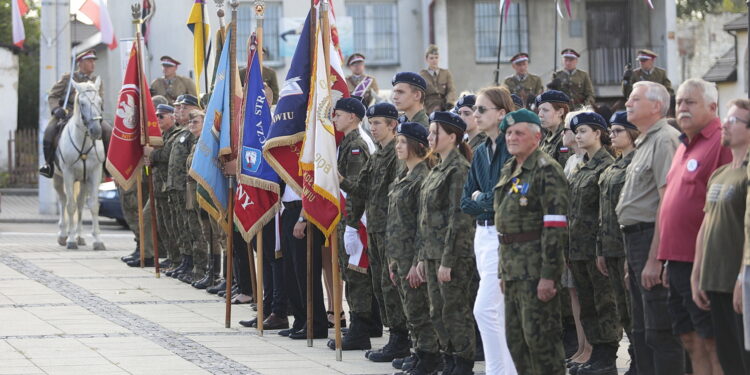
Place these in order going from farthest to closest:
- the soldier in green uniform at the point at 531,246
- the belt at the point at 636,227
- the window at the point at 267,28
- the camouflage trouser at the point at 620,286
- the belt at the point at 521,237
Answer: the window at the point at 267,28
the camouflage trouser at the point at 620,286
the belt at the point at 636,227
the belt at the point at 521,237
the soldier in green uniform at the point at 531,246

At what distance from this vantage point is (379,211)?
11.1 m

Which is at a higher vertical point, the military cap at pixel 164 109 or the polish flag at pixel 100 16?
the polish flag at pixel 100 16

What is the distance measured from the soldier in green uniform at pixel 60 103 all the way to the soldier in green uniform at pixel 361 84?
4077mm

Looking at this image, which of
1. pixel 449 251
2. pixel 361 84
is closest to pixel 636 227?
pixel 449 251

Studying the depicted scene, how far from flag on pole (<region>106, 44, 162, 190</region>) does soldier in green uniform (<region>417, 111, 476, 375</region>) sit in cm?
855

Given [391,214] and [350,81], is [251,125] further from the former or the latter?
[350,81]

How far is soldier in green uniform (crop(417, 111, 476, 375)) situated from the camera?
9.55m

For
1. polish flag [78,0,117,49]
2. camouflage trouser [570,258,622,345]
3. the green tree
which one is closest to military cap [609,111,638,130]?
camouflage trouser [570,258,622,345]

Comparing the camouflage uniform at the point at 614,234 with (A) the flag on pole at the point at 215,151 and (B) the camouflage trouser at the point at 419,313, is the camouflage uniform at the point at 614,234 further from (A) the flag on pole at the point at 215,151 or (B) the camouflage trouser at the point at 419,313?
(A) the flag on pole at the point at 215,151

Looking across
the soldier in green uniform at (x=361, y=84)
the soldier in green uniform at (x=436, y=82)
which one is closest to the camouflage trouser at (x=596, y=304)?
the soldier in green uniform at (x=361, y=84)

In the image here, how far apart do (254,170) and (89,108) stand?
8.52 m

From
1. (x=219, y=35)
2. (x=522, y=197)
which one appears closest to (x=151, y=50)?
(x=219, y=35)

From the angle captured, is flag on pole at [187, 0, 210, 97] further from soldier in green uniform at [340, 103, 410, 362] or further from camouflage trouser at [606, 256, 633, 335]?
camouflage trouser at [606, 256, 633, 335]

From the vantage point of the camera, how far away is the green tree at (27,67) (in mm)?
44625
